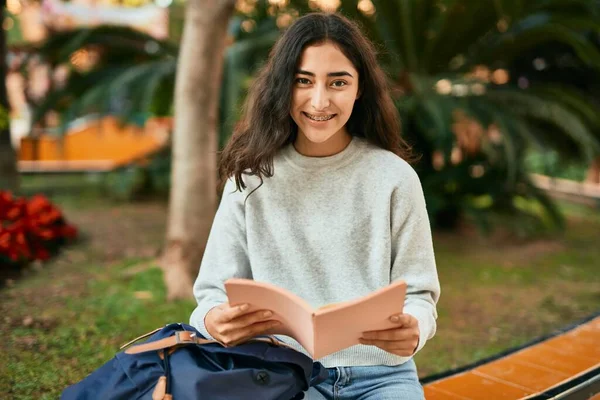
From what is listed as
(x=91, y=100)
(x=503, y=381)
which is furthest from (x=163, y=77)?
(x=503, y=381)

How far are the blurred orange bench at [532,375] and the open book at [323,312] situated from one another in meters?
1.06

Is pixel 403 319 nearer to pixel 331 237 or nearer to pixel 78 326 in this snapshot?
pixel 331 237

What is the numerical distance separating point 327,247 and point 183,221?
2.27 m

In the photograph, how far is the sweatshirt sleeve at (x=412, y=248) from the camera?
181 cm

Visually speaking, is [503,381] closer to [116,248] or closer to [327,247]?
[327,247]

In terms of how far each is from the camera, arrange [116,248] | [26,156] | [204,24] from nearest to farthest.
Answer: [204,24], [116,248], [26,156]

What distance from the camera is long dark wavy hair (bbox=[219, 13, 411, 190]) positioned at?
188 cm

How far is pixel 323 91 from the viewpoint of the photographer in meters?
1.86

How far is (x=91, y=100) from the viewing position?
5926 millimetres

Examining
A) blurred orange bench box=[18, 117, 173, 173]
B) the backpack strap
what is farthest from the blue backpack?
blurred orange bench box=[18, 117, 173, 173]

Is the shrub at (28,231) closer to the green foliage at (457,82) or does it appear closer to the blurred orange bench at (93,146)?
the green foliage at (457,82)

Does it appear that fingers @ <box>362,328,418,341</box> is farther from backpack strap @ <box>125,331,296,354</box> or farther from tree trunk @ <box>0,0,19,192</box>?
tree trunk @ <box>0,0,19,192</box>

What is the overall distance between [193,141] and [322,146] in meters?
2.10

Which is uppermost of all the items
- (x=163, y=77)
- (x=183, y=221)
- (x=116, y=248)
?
(x=163, y=77)
